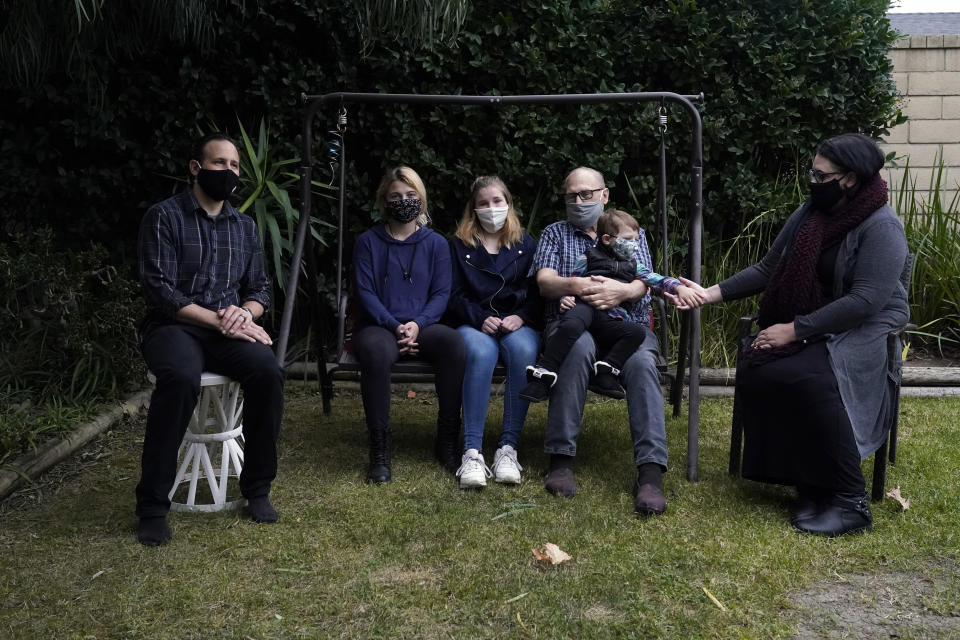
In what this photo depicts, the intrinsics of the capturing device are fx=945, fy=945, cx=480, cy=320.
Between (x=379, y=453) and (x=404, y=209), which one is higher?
(x=404, y=209)

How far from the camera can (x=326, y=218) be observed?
19.0 feet

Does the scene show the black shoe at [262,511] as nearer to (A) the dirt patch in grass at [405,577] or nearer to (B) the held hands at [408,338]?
(A) the dirt patch in grass at [405,577]

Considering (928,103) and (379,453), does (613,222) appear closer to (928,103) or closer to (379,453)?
(379,453)

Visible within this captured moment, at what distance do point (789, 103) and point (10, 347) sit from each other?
181 inches

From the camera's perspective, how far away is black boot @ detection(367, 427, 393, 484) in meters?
3.90

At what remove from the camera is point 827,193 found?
346 centimetres

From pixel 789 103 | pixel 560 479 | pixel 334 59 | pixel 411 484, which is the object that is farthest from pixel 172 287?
pixel 789 103

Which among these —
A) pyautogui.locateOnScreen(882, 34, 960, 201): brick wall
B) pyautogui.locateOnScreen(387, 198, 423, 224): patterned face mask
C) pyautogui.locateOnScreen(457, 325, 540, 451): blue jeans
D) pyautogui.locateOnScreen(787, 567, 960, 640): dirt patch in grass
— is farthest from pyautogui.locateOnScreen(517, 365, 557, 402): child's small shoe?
pyautogui.locateOnScreen(882, 34, 960, 201): brick wall

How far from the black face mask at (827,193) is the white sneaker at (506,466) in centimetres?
156

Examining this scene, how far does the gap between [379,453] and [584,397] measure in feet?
2.88

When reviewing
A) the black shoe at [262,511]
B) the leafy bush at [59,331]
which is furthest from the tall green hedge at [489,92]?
the black shoe at [262,511]

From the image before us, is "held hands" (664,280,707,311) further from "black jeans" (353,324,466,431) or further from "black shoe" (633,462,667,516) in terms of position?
"black jeans" (353,324,466,431)

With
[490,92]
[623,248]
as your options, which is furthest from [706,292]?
[490,92]

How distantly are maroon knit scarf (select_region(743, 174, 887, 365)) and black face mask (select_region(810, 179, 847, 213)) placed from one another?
1.6 inches
